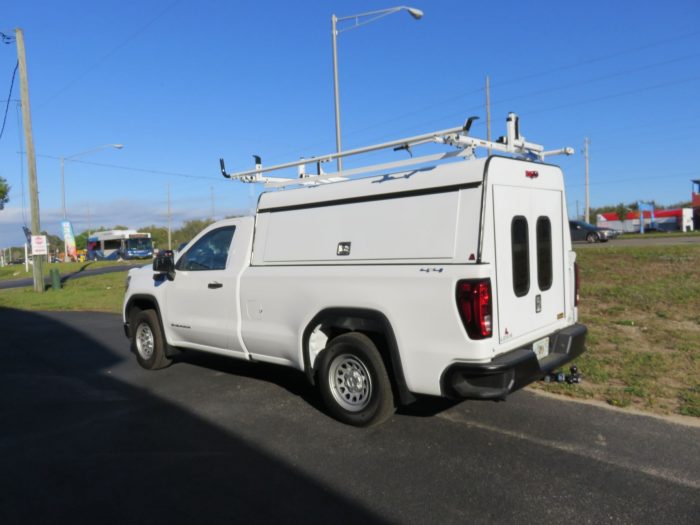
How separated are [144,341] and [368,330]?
403 cm

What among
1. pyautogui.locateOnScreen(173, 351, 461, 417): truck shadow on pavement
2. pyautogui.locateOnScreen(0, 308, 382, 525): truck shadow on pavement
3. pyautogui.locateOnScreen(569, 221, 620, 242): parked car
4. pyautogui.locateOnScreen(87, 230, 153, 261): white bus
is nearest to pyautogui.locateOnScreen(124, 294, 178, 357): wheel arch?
pyautogui.locateOnScreen(0, 308, 382, 525): truck shadow on pavement

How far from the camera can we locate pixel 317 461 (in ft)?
14.1

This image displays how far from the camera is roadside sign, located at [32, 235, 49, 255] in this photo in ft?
70.2

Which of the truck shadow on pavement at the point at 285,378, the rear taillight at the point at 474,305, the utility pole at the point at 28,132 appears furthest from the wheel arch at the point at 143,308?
the utility pole at the point at 28,132

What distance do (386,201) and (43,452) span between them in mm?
3471

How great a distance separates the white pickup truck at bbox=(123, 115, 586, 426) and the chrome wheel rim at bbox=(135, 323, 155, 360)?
4.93ft

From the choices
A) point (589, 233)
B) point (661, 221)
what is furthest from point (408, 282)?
point (661, 221)

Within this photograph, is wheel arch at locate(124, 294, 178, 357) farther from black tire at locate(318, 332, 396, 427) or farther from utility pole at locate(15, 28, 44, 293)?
utility pole at locate(15, 28, 44, 293)

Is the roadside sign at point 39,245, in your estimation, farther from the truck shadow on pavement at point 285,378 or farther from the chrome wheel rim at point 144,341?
the chrome wheel rim at point 144,341

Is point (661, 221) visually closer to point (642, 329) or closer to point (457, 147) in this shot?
point (642, 329)

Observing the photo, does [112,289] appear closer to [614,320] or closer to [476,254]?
[614,320]

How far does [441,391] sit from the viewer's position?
4.29m

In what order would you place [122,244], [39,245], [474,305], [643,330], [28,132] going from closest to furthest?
[474,305]
[643,330]
[28,132]
[39,245]
[122,244]

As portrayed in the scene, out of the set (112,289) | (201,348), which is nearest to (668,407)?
(201,348)
